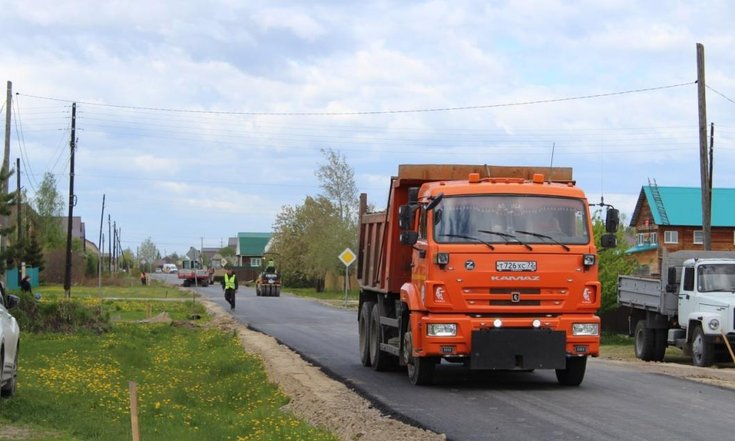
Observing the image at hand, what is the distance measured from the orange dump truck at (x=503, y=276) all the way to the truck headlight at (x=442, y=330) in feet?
0.04

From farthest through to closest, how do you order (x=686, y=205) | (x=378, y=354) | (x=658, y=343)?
(x=686, y=205), (x=658, y=343), (x=378, y=354)

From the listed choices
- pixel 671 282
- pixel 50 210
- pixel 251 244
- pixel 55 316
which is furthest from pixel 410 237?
pixel 251 244

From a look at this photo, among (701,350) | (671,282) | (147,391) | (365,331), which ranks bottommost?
(147,391)

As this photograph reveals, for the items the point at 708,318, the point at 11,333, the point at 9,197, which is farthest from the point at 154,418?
the point at 9,197

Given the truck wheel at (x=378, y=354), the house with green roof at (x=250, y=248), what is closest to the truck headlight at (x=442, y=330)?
the truck wheel at (x=378, y=354)

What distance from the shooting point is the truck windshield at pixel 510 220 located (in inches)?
558

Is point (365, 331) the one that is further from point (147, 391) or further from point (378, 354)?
point (147, 391)

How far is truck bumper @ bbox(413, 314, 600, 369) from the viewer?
1384 cm

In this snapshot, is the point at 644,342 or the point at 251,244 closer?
the point at 644,342

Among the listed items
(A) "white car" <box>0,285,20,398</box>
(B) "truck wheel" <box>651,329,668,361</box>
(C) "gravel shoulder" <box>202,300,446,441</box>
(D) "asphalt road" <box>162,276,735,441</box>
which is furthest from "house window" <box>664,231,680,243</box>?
(A) "white car" <box>0,285,20,398</box>

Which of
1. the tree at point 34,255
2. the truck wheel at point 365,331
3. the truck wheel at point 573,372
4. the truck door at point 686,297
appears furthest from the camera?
the tree at point 34,255

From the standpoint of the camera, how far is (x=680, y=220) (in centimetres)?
6694

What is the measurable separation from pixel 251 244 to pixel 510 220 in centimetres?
14730

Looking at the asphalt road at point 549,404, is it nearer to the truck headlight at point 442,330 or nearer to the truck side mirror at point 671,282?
the truck headlight at point 442,330
